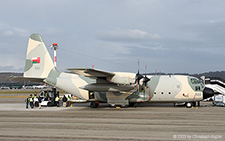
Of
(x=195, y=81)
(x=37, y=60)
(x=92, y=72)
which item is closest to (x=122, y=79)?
(x=92, y=72)

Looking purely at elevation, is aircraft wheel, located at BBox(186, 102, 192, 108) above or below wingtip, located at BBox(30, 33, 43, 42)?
below

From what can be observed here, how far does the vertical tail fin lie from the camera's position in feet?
85.0

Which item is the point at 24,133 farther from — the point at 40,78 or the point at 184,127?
the point at 40,78

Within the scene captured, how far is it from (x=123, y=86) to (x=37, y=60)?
33.3ft

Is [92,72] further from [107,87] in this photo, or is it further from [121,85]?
[121,85]

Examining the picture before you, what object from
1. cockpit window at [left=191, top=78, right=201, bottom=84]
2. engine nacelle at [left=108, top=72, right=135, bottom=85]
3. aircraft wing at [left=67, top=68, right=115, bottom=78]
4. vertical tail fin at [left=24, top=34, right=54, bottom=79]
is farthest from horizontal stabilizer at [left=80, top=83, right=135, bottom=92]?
cockpit window at [left=191, top=78, right=201, bottom=84]

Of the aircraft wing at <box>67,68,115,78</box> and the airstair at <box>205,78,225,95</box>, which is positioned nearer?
the aircraft wing at <box>67,68,115,78</box>

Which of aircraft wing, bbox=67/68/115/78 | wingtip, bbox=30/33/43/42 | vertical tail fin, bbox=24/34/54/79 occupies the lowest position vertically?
aircraft wing, bbox=67/68/115/78

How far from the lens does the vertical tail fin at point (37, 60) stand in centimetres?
2592

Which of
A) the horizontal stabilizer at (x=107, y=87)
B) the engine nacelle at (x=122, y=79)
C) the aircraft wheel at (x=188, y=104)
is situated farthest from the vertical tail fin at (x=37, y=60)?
the aircraft wheel at (x=188, y=104)

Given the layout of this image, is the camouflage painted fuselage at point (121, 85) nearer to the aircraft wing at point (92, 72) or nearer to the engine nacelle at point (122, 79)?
the engine nacelle at point (122, 79)

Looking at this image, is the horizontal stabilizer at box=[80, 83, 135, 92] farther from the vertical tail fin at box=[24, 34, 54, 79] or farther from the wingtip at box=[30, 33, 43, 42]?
the wingtip at box=[30, 33, 43, 42]

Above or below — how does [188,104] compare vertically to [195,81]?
below

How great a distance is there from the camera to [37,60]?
2619 cm
